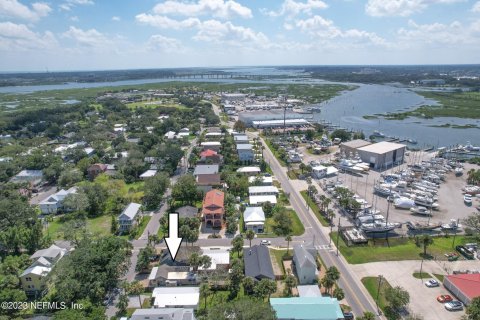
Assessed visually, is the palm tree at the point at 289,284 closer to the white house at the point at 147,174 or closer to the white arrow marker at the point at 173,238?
the white arrow marker at the point at 173,238

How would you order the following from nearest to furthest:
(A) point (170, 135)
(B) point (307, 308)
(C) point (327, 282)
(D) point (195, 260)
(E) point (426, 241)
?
(B) point (307, 308) < (C) point (327, 282) < (D) point (195, 260) < (E) point (426, 241) < (A) point (170, 135)

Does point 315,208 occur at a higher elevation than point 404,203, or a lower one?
lower

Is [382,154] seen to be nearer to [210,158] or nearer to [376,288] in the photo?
[210,158]

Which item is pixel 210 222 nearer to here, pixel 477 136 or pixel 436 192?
pixel 436 192

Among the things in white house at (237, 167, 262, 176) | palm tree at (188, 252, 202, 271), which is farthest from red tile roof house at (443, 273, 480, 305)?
white house at (237, 167, 262, 176)

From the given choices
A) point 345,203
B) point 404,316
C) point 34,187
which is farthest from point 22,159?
point 404,316

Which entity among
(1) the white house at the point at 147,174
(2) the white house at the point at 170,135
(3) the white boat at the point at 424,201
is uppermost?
(2) the white house at the point at 170,135

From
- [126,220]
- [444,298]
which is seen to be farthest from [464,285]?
[126,220]

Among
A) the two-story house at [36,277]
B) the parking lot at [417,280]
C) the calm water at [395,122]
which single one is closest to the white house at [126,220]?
the two-story house at [36,277]
